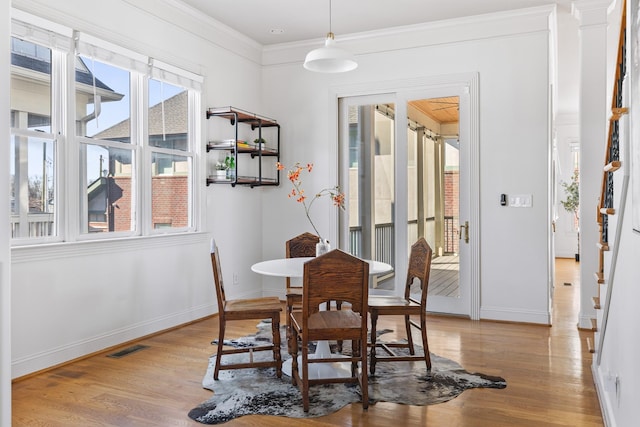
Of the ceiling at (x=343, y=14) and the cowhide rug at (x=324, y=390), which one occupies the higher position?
the ceiling at (x=343, y=14)

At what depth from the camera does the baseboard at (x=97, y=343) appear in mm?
3381

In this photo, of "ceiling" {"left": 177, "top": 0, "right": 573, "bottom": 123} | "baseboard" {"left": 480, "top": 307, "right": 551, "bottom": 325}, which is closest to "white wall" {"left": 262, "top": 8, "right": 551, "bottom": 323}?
"baseboard" {"left": 480, "top": 307, "right": 551, "bottom": 325}

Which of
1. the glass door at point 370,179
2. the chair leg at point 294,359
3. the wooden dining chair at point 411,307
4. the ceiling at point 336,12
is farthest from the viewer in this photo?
the glass door at point 370,179

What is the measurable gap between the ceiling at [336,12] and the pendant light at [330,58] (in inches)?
42.2

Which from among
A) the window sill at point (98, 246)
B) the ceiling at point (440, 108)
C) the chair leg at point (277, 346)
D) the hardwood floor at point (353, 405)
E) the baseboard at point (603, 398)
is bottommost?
the hardwood floor at point (353, 405)

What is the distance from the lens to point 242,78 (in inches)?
224

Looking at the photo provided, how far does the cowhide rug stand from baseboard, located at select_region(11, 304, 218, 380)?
95 cm

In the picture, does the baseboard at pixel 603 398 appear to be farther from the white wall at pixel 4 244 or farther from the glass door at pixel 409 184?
the white wall at pixel 4 244

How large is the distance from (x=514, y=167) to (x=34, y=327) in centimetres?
424

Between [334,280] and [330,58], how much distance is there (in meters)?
1.65

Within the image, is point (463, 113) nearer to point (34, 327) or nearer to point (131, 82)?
point (131, 82)

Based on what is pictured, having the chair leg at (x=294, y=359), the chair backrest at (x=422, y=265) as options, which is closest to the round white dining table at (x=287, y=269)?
the chair backrest at (x=422, y=265)

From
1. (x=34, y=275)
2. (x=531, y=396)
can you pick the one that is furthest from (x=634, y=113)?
(x=34, y=275)

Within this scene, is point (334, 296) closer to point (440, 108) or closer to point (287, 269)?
point (287, 269)
